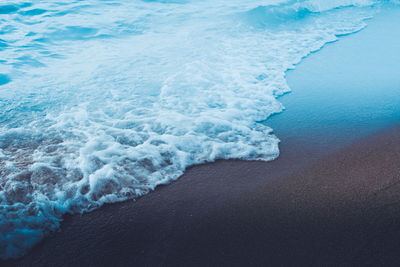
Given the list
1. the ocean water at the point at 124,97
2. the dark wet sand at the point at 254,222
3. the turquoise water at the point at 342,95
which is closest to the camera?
the dark wet sand at the point at 254,222

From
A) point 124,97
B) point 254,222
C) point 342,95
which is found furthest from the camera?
point 124,97

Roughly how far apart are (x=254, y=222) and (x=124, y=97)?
3604 millimetres

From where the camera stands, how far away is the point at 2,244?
222 centimetres

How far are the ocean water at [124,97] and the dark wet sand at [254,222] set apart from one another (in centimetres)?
25

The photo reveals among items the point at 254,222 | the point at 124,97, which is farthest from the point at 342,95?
the point at 124,97

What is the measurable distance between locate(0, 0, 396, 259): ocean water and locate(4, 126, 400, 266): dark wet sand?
247 millimetres

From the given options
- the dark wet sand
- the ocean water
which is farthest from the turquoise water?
the dark wet sand

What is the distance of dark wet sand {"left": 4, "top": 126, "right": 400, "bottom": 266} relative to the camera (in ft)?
6.80

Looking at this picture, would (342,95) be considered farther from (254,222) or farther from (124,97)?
(124,97)

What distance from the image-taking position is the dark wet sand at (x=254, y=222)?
207cm

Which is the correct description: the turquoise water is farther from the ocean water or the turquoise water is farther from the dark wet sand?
the dark wet sand

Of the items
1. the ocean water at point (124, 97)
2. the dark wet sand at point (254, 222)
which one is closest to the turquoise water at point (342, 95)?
the ocean water at point (124, 97)

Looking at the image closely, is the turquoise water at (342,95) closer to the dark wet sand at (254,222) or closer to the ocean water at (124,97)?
the ocean water at (124,97)

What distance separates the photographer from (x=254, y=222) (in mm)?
Result: 2355
